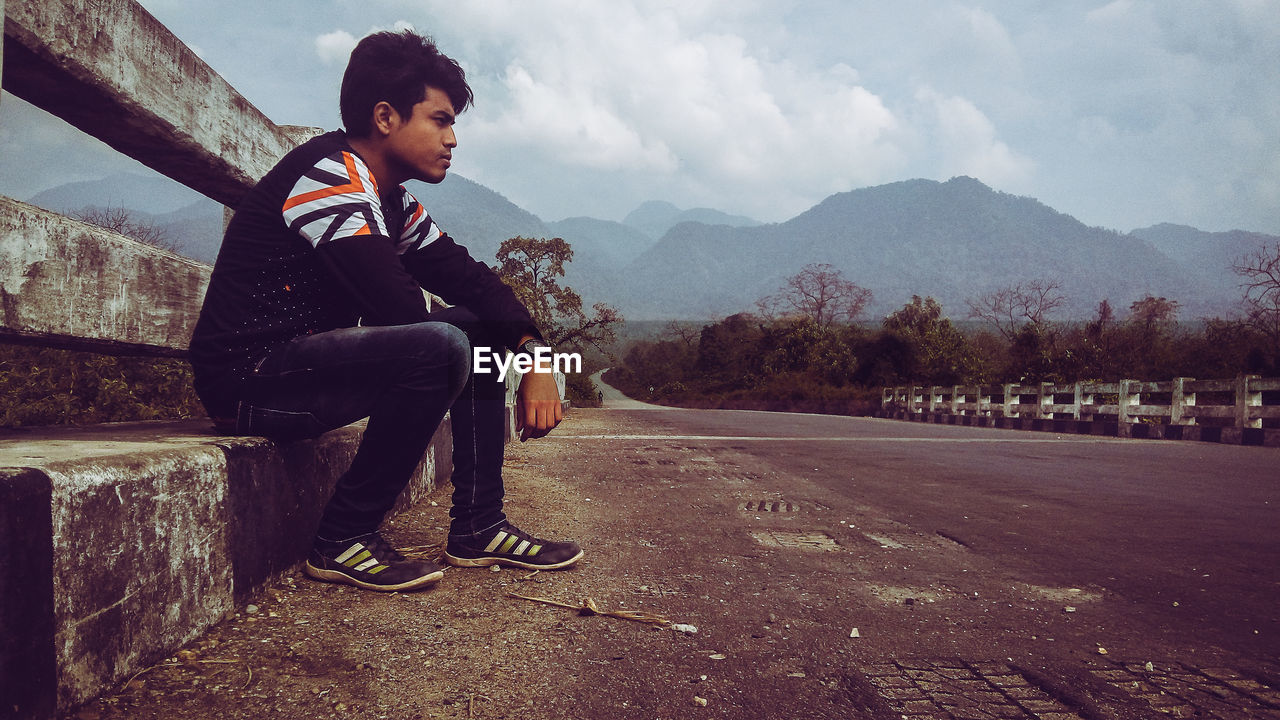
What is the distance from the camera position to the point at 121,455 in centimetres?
126

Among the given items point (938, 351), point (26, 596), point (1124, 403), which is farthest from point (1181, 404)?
point (938, 351)

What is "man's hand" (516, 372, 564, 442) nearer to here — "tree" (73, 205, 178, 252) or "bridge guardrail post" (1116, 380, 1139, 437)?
"tree" (73, 205, 178, 252)

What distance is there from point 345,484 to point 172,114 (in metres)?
1.03

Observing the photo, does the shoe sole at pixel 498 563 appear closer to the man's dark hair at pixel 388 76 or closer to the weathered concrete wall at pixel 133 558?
the weathered concrete wall at pixel 133 558

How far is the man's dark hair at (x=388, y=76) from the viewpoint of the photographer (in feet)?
Answer: 6.72

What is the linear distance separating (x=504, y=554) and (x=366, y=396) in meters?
0.68

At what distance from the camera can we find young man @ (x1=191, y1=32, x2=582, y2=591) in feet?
5.77

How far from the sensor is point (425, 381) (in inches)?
74.0

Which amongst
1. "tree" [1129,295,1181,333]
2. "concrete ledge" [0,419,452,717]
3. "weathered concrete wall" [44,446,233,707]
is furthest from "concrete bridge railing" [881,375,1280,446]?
"weathered concrete wall" [44,446,233,707]

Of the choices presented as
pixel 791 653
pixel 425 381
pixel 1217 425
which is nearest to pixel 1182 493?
pixel 791 653

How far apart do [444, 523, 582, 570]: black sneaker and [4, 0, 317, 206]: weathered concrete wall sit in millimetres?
1320

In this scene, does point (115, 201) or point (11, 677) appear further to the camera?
point (115, 201)

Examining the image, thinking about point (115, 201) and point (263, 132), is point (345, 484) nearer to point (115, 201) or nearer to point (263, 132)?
point (263, 132)

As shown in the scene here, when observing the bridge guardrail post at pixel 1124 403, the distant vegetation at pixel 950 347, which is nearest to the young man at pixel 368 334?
the bridge guardrail post at pixel 1124 403
